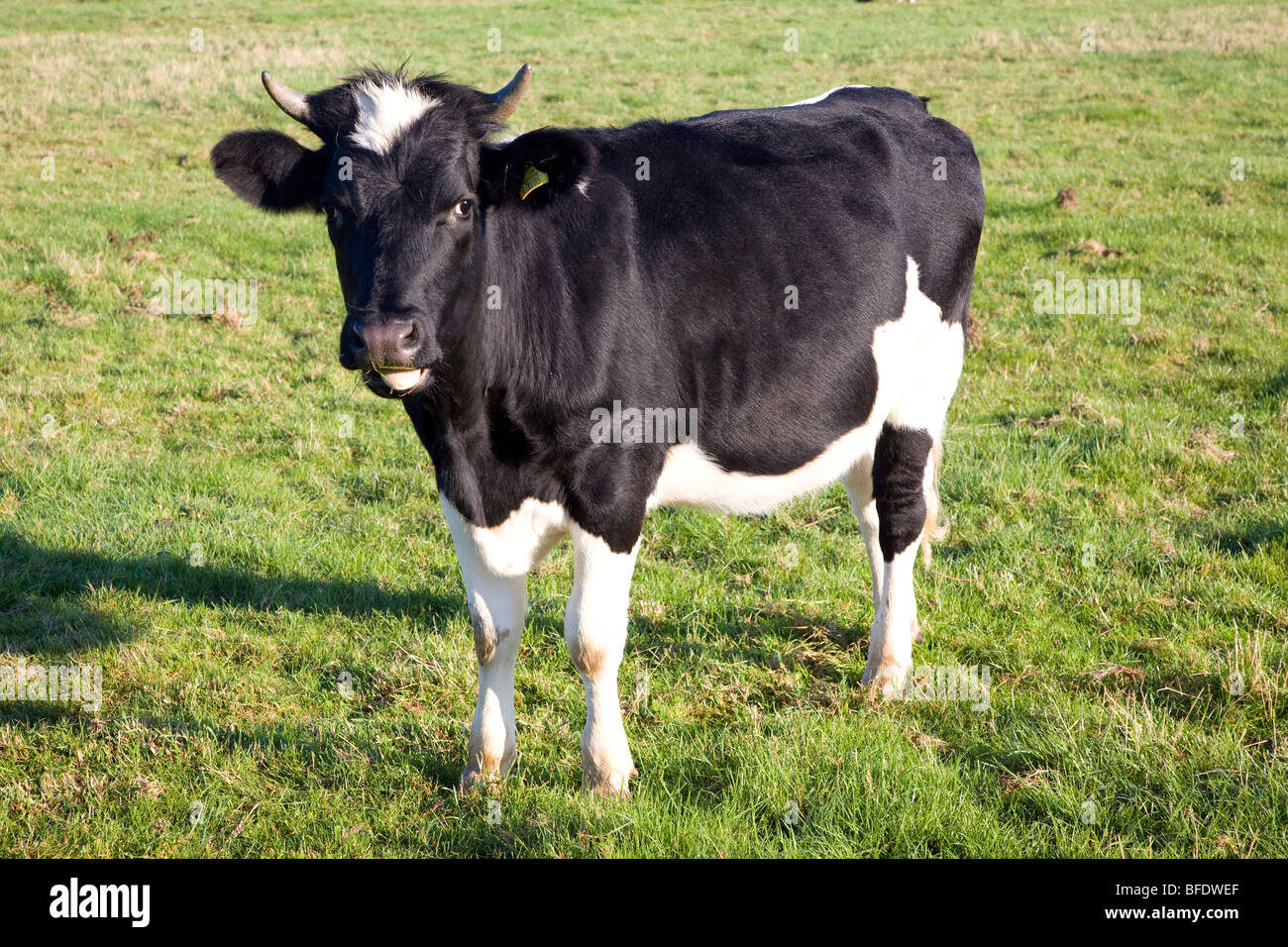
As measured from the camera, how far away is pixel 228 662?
515cm

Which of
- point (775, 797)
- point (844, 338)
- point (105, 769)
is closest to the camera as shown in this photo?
point (775, 797)

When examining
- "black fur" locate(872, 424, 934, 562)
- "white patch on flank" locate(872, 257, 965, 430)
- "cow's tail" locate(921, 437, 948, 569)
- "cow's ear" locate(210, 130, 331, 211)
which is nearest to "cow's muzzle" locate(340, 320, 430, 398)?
"cow's ear" locate(210, 130, 331, 211)

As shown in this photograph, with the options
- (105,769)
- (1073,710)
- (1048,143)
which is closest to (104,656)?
(105,769)

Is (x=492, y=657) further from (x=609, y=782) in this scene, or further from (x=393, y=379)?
(x=393, y=379)

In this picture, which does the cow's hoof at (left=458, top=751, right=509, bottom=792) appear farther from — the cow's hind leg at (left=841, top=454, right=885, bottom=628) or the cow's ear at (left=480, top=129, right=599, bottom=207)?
the cow's ear at (left=480, top=129, right=599, bottom=207)

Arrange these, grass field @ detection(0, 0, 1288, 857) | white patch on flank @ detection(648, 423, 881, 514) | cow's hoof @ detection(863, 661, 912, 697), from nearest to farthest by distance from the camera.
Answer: grass field @ detection(0, 0, 1288, 857), white patch on flank @ detection(648, 423, 881, 514), cow's hoof @ detection(863, 661, 912, 697)

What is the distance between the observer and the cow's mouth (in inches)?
136

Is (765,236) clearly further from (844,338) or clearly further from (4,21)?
(4,21)

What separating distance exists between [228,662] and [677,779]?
218 centimetres

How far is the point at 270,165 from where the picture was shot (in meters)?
4.16

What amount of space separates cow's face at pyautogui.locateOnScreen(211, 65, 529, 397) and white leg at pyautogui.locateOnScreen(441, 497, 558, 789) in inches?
29.0

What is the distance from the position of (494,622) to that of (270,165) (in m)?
1.86

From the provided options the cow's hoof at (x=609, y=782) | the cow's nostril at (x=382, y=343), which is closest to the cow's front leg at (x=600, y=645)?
the cow's hoof at (x=609, y=782)
